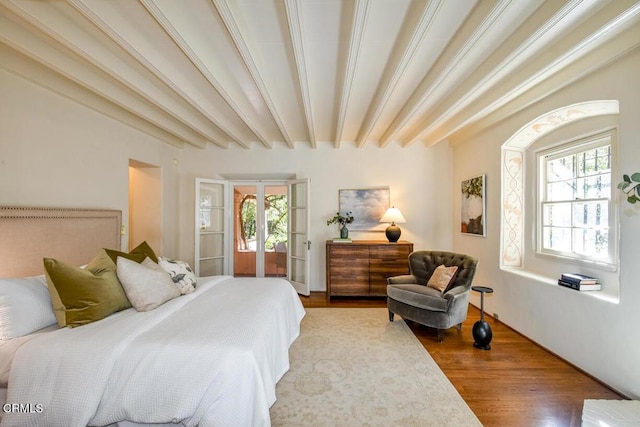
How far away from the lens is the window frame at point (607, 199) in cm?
216

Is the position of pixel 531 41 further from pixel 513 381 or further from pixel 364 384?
pixel 364 384

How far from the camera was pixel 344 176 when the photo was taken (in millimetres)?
4609

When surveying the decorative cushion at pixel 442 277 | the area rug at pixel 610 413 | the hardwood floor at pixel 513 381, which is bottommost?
the hardwood floor at pixel 513 381

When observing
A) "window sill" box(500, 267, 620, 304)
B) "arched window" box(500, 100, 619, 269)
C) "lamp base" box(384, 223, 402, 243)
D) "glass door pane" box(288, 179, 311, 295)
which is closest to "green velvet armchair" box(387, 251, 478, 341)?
"window sill" box(500, 267, 620, 304)

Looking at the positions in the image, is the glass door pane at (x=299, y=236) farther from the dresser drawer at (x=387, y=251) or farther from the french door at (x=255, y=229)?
the dresser drawer at (x=387, y=251)

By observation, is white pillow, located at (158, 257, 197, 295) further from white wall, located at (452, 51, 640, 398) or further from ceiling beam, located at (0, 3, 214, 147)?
white wall, located at (452, 51, 640, 398)

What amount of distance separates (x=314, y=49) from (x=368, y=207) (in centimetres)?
290

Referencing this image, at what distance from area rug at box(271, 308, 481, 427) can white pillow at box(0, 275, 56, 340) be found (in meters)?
1.62

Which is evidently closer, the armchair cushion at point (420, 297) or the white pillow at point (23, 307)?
the white pillow at point (23, 307)

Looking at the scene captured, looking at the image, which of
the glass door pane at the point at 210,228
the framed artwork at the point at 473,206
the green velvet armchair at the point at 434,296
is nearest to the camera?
the green velvet armchair at the point at 434,296

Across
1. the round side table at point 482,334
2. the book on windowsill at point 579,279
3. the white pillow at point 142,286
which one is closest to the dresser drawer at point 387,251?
the round side table at point 482,334

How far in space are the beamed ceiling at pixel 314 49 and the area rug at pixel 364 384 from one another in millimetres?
2535

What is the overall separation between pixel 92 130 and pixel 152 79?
115cm

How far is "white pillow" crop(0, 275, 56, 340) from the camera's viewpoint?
1548 millimetres
